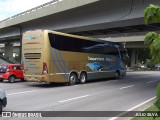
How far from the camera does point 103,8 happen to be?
2205 centimetres

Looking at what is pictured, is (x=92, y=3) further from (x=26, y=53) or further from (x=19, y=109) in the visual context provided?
(x=19, y=109)

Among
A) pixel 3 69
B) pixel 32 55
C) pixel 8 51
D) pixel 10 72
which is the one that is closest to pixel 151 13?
pixel 32 55

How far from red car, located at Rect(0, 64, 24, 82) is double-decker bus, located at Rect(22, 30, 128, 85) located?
3.54 meters

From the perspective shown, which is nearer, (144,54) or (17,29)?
(17,29)

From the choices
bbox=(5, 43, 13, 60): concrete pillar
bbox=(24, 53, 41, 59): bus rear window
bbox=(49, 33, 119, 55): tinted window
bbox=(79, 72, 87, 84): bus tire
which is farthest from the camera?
bbox=(5, 43, 13, 60): concrete pillar

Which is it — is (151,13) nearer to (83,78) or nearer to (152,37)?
(152,37)

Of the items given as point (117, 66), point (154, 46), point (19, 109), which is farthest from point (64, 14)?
point (154, 46)

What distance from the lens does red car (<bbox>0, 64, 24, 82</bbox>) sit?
22708 millimetres

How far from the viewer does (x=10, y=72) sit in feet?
74.6

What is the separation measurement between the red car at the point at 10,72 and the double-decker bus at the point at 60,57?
354cm

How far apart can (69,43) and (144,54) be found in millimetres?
80689

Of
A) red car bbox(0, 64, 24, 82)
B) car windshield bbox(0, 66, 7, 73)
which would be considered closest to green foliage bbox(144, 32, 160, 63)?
red car bbox(0, 64, 24, 82)

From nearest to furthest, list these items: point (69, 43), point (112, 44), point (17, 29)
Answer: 1. point (69, 43)
2. point (112, 44)
3. point (17, 29)

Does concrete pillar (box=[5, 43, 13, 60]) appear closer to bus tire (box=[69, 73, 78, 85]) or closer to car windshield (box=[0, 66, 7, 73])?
car windshield (box=[0, 66, 7, 73])
